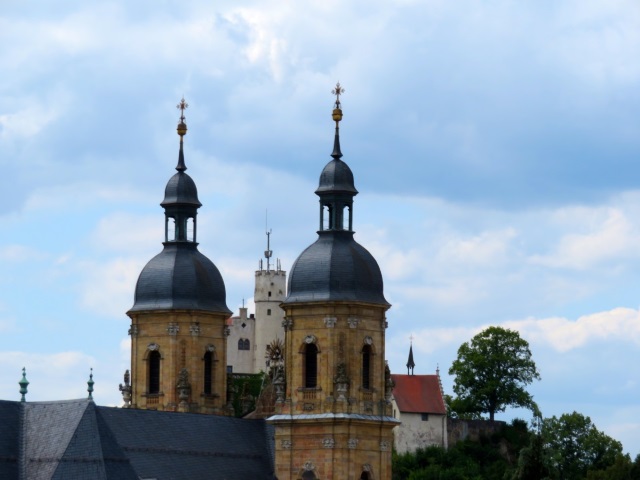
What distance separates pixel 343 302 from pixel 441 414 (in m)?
53.9

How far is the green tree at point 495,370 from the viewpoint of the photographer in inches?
6427

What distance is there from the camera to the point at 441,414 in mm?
161750

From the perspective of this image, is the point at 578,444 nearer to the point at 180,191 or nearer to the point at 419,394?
the point at 419,394

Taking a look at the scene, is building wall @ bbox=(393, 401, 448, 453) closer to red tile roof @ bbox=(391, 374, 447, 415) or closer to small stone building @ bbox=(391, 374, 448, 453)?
small stone building @ bbox=(391, 374, 448, 453)

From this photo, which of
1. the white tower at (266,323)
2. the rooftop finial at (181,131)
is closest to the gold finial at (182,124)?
the rooftop finial at (181,131)

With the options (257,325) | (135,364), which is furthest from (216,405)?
(257,325)

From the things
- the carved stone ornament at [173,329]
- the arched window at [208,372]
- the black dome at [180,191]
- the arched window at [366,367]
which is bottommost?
the arched window at [366,367]

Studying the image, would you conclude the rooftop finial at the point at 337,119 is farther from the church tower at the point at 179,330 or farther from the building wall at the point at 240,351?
the building wall at the point at 240,351

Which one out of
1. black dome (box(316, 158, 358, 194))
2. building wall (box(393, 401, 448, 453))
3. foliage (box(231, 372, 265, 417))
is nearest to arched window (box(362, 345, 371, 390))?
black dome (box(316, 158, 358, 194))

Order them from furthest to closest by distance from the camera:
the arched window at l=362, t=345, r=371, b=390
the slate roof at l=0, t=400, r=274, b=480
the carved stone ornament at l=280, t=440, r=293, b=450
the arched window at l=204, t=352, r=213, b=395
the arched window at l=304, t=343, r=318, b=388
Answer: the arched window at l=204, t=352, r=213, b=395 → the arched window at l=362, t=345, r=371, b=390 → the arched window at l=304, t=343, r=318, b=388 → the carved stone ornament at l=280, t=440, r=293, b=450 → the slate roof at l=0, t=400, r=274, b=480

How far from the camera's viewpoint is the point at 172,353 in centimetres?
11819

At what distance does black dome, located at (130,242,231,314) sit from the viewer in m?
118

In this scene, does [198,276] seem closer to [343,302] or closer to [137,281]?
[137,281]

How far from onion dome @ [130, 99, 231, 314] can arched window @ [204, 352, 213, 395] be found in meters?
2.33
